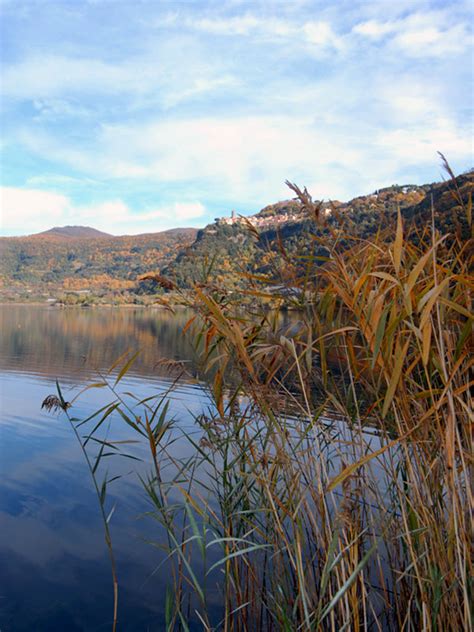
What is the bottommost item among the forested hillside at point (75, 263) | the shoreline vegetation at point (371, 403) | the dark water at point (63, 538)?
the dark water at point (63, 538)

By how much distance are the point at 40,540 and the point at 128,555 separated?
999 millimetres

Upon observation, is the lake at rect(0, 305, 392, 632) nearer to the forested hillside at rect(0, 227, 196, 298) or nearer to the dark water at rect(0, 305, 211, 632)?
the dark water at rect(0, 305, 211, 632)

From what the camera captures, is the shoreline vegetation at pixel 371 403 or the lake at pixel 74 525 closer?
the shoreline vegetation at pixel 371 403

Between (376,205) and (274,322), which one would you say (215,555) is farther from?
(376,205)

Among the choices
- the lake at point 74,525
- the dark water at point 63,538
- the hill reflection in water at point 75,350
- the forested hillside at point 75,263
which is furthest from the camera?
the forested hillside at point 75,263

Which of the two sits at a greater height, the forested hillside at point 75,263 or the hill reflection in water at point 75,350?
the forested hillside at point 75,263

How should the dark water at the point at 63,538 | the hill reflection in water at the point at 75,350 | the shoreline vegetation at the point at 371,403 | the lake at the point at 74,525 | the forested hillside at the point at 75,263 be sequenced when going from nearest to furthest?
1. the shoreline vegetation at the point at 371,403
2. the lake at the point at 74,525
3. the dark water at the point at 63,538
4. the hill reflection in water at the point at 75,350
5. the forested hillside at the point at 75,263

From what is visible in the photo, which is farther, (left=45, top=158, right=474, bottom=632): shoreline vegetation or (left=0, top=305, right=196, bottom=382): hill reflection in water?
(left=0, top=305, right=196, bottom=382): hill reflection in water

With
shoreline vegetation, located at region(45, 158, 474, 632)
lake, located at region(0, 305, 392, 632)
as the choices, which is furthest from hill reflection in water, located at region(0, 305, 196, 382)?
shoreline vegetation, located at region(45, 158, 474, 632)

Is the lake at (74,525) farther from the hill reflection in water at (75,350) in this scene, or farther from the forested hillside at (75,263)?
the forested hillside at (75,263)

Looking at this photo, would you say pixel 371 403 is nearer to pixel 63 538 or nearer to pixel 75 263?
pixel 63 538

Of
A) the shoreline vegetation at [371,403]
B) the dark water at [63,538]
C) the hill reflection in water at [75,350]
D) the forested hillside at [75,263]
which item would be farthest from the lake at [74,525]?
the forested hillside at [75,263]

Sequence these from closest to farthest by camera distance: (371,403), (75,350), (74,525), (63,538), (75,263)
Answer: (371,403) < (63,538) < (74,525) < (75,350) < (75,263)

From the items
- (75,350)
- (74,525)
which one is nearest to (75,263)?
(75,350)
